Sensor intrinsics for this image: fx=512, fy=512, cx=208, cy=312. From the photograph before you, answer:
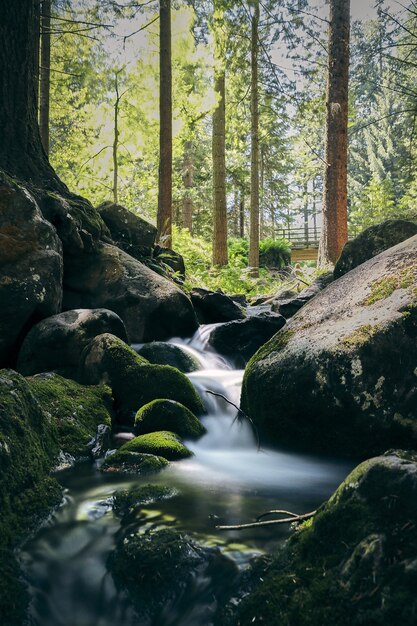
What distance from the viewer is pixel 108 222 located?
36.1ft

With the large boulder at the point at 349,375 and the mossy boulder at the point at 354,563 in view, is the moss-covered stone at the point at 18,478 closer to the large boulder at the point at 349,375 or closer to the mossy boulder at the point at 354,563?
the mossy boulder at the point at 354,563

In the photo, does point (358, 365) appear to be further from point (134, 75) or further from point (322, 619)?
point (134, 75)

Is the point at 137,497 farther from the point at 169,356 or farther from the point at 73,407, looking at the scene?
the point at 169,356

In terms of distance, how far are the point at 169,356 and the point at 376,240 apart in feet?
11.4

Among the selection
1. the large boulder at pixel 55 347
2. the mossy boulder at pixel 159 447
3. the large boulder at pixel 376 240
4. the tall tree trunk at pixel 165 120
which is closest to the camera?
the mossy boulder at pixel 159 447

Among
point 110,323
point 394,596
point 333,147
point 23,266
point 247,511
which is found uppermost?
point 333,147

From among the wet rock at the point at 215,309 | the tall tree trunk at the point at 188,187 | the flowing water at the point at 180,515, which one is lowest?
the flowing water at the point at 180,515

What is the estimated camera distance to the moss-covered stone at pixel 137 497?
10.5 ft

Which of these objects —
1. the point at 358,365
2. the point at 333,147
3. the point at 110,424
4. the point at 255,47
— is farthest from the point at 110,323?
the point at 255,47

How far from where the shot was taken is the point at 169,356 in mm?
6969

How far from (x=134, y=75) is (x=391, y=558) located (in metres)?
20.4

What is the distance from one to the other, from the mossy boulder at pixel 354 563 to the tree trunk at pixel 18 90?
763 cm

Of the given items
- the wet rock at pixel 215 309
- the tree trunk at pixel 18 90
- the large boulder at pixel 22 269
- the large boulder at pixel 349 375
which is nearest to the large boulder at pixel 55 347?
the large boulder at pixel 22 269

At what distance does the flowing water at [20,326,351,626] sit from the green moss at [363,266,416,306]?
1513 mm
